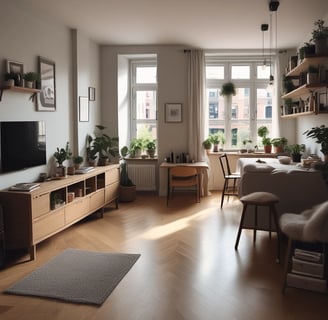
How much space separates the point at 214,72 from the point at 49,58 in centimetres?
366

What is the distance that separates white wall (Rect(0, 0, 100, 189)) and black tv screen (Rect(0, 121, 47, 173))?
9cm

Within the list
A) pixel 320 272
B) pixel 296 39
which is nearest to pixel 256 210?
pixel 320 272

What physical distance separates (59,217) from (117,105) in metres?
3.21

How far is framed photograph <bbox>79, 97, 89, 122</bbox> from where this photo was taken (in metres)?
5.99

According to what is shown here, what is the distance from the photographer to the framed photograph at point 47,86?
4.80 metres

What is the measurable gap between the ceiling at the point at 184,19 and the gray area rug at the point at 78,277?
9.70 feet

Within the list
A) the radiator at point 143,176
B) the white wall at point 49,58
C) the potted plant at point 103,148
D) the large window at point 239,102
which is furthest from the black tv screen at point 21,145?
the large window at point 239,102

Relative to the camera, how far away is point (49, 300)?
295 centimetres

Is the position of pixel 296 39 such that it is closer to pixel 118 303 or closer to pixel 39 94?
pixel 39 94

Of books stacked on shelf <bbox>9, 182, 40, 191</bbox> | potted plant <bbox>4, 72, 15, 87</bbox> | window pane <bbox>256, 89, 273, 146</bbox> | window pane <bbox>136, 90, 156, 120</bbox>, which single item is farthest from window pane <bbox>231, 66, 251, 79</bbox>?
books stacked on shelf <bbox>9, 182, 40, 191</bbox>

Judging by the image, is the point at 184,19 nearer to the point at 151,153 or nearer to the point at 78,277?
the point at 151,153

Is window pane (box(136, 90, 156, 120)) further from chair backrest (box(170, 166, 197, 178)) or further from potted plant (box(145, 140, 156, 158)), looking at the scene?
chair backrest (box(170, 166, 197, 178))

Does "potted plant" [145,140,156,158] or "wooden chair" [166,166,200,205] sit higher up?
"potted plant" [145,140,156,158]

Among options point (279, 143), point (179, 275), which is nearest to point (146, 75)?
point (279, 143)
